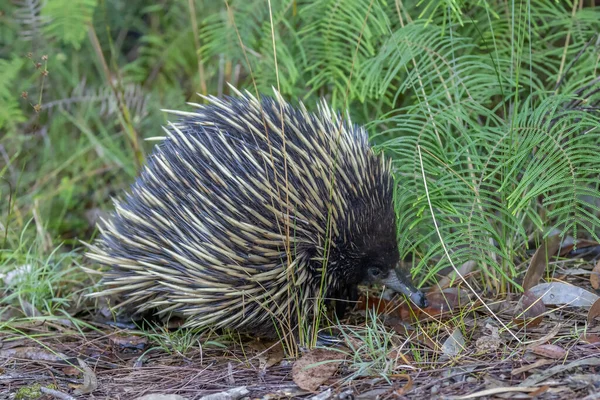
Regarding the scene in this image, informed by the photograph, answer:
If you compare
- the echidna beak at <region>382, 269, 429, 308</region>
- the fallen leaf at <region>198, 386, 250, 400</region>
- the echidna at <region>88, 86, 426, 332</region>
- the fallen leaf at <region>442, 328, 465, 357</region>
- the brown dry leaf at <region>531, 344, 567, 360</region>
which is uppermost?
the echidna at <region>88, 86, 426, 332</region>

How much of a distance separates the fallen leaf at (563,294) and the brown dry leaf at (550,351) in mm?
386

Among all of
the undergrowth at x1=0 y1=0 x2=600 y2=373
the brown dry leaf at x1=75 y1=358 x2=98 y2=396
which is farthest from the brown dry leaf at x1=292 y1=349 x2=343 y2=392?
the brown dry leaf at x1=75 y1=358 x2=98 y2=396

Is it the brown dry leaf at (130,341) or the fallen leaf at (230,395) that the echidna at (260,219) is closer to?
the brown dry leaf at (130,341)

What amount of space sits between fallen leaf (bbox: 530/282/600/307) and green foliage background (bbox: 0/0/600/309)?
0.16m

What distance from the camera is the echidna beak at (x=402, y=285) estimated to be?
10.1 ft

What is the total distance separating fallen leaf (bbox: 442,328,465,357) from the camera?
2777 millimetres

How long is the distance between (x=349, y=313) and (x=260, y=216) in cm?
80

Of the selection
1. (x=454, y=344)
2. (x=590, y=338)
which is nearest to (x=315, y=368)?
(x=454, y=344)

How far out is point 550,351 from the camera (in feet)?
8.53

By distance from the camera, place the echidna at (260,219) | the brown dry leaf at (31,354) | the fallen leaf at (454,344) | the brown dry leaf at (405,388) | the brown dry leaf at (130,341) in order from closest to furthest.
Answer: the brown dry leaf at (405,388) < the fallen leaf at (454,344) < the echidna at (260,219) < the brown dry leaf at (31,354) < the brown dry leaf at (130,341)

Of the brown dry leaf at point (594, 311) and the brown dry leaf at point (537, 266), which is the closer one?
the brown dry leaf at point (594, 311)

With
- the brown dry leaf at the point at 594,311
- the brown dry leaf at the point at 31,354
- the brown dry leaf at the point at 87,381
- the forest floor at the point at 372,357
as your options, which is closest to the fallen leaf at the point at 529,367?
the forest floor at the point at 372,357

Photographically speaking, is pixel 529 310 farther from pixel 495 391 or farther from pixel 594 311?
pixel 495 391

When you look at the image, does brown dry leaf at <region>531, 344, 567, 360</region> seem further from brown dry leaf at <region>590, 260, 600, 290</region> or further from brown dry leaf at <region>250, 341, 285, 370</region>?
brown dry leaf at <region>250, 341, 285, 370</region>
